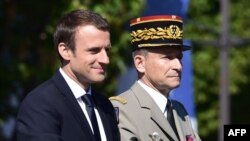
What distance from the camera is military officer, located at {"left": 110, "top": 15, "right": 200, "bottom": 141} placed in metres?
5.91

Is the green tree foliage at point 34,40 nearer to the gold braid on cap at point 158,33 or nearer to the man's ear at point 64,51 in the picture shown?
the gold braid on cap at point 158,33

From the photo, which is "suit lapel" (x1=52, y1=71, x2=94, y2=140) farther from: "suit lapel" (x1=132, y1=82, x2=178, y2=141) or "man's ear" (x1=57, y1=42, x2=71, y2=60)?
"suit lapel" (x1=132, y1=82, x2=178, y2=141)

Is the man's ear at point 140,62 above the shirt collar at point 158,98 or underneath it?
above

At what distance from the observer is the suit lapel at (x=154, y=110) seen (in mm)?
5949

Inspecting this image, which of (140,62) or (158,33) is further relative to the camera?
(158,33)

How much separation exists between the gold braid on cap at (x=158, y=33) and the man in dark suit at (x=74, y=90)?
0.79m

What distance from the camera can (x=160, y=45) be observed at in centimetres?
604

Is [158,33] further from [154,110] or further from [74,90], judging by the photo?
[74,90]

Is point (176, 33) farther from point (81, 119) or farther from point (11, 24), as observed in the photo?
point (11, 24)

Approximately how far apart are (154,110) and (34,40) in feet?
25.2

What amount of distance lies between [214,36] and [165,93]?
67.9ft

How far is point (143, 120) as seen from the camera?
594cm

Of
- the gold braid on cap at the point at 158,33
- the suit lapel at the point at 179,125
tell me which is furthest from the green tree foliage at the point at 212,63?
the suit lapel at the point at 179,125

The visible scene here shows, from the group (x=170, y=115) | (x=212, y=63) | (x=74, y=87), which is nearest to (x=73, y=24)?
(x=74, y=87)
